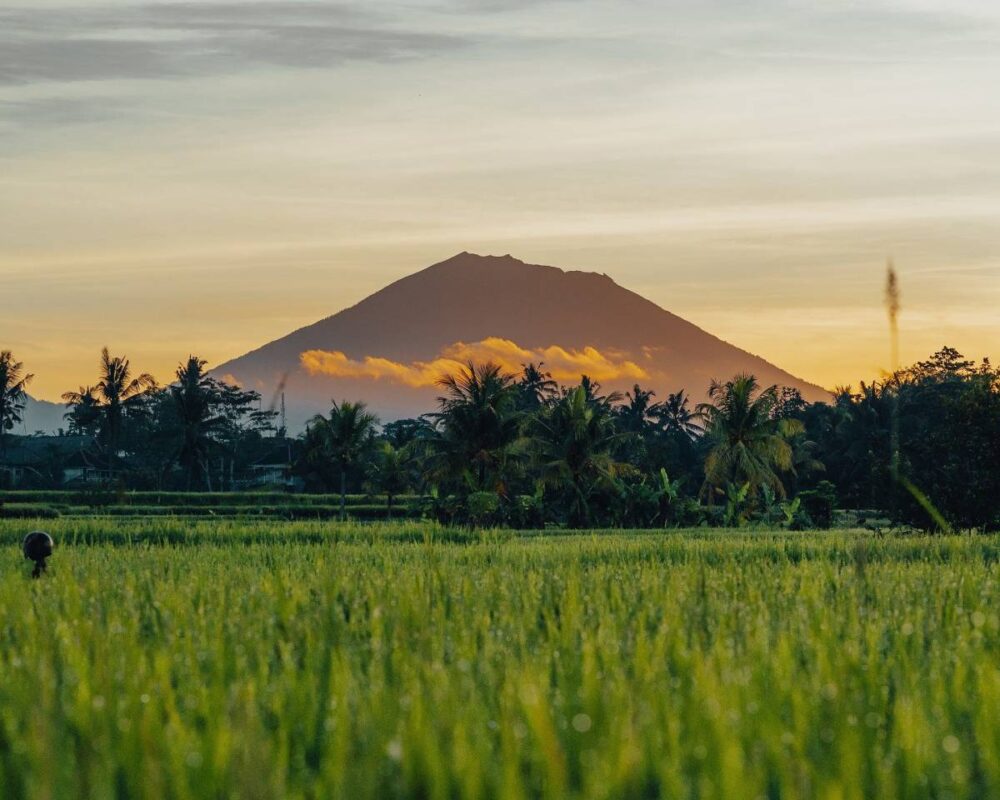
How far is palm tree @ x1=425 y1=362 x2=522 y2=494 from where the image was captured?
32.3m

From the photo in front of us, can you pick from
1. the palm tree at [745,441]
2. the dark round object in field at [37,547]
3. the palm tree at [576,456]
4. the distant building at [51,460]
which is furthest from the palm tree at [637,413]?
the dark round object in field at [37,547]

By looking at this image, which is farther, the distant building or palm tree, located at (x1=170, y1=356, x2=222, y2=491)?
the distant building

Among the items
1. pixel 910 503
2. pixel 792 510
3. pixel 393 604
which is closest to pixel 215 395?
pixel 792 510

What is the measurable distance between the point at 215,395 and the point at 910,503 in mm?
41439

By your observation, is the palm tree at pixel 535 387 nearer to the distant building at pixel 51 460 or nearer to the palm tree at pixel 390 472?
the palm tree at pixel 390 472

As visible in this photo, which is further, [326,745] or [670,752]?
[326,745]

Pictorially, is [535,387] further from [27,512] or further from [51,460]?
[27,512]

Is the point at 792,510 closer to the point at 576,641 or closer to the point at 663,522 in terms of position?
the point at 663,522

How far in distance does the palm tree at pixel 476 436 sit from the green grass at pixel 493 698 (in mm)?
24419

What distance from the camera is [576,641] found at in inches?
216

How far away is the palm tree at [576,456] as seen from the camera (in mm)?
32094

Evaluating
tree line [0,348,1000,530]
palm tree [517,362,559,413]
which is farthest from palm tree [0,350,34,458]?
palm tree [517,362,559,413]

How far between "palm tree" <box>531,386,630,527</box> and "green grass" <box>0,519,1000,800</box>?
79.6 ft

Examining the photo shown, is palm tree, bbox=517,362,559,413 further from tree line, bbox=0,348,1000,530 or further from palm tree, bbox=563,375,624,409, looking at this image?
palm tree, bbox=563,375,624,409
